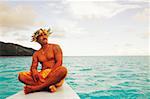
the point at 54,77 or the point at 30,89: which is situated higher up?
the point at 54,77

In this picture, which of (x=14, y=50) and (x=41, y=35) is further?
(x=14, y=50)

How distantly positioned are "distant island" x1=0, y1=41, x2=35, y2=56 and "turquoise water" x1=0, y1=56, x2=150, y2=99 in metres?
0.23

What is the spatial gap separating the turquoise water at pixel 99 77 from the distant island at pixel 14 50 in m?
0.23

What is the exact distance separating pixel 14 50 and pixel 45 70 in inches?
140

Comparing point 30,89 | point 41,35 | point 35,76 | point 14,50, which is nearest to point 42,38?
point 41,35

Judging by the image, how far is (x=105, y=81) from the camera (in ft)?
22.2

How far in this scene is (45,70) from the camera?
3736mm

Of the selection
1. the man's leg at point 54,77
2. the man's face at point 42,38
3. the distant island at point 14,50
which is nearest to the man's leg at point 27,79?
the man's leg at point 54,77

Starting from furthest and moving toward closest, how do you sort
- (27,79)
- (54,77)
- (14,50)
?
(14,50) → (27,79) → (54,77)

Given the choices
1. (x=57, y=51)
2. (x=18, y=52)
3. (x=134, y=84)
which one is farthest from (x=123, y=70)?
(x=57, y=51)

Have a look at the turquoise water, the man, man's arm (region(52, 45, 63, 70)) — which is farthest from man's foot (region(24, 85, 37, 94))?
the turquoise water

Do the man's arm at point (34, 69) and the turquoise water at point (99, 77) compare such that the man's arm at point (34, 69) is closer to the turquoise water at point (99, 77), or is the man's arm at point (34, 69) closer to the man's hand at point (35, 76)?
the man's hand at point (35, 76)

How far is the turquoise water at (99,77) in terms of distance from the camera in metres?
5.93

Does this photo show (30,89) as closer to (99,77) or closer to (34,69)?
(34,69)
